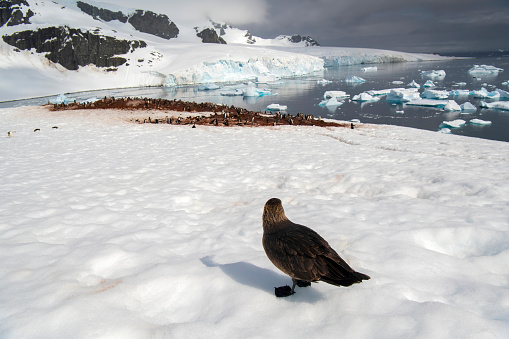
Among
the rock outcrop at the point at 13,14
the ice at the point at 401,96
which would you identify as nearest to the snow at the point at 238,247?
the ice at the point at 401,96

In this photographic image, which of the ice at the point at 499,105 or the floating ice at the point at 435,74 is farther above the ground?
the floating ice at the point at 435,74

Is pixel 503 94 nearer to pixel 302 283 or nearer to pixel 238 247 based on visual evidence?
pixel 238 247

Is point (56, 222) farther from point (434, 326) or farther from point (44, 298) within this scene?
point (434, 326)

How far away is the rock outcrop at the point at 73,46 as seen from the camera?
92.4m

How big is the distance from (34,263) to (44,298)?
91 centimetres

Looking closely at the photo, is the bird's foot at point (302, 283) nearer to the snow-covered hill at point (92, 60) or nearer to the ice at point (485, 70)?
the snow-covered hill at point (92, 60)

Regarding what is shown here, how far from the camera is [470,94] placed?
156 ft

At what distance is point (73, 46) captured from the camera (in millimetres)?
98000

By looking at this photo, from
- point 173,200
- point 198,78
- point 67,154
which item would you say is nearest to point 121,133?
point 67,154

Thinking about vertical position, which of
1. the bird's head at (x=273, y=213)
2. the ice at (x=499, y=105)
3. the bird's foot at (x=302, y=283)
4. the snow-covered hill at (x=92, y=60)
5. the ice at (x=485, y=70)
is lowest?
the bird's foot at (x=302, y=283)

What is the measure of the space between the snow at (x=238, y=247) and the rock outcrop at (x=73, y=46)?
4344 inches

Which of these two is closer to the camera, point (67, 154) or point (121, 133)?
point (67, 154)

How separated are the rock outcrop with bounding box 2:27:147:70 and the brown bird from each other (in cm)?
11426

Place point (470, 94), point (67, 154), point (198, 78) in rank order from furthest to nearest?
point (198, 78)
point (470, 94)
point (67, 154)
